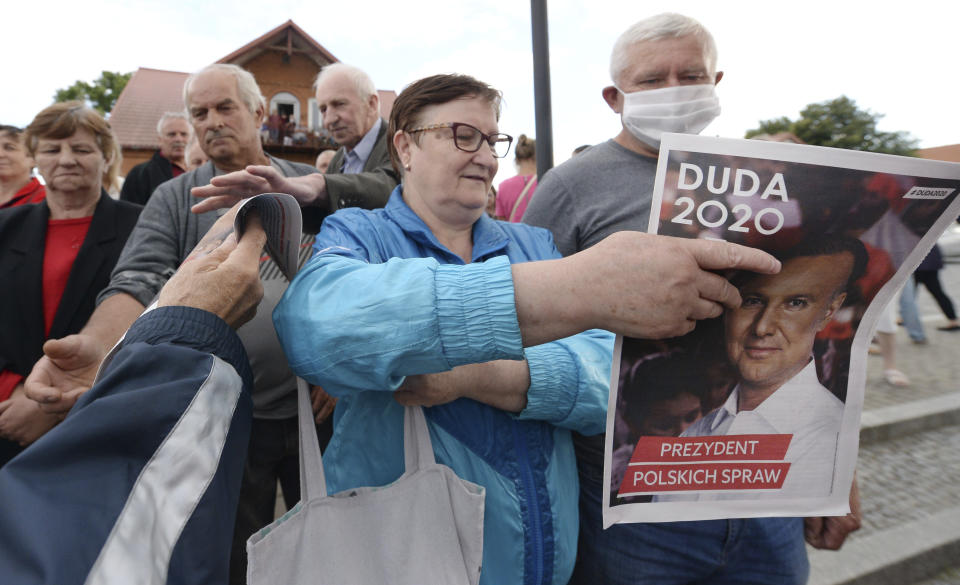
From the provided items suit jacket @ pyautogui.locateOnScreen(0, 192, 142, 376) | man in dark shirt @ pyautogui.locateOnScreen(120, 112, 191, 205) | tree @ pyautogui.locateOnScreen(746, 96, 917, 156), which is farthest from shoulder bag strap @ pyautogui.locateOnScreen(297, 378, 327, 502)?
tree @ pyautogui.locateOnScreen(746, 96, 917, 156)

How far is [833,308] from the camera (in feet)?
3.32

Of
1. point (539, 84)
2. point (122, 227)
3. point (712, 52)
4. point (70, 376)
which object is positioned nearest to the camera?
point (70, 376)

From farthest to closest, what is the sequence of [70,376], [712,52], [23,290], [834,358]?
[23,290] < [712,52] < [70,376] < [834,358]

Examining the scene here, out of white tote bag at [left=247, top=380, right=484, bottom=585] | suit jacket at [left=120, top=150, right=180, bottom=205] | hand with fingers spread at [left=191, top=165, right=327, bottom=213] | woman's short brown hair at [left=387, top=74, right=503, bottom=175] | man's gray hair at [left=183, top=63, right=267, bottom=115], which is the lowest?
white tote bag at [left=247, top=380, right=484, bottom=585]

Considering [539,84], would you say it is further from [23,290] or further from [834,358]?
[23,290]

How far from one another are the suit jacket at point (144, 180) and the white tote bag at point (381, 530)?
3.41 meters

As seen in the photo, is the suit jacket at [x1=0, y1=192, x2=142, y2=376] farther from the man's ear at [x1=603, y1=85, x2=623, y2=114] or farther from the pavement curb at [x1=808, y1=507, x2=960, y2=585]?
the pavement curb at [x1=808, y1=507, x2=960, y2=585]

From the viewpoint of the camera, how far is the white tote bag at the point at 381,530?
0.92 metres

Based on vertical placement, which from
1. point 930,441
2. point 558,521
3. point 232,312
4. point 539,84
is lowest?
point 930,441

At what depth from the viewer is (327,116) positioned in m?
3.46

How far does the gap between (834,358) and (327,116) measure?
10.2ft

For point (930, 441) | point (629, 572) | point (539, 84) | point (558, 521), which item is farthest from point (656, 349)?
point (930, 441)

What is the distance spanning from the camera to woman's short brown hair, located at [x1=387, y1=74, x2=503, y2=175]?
4.72ft

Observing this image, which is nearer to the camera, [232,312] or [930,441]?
[232,312]
